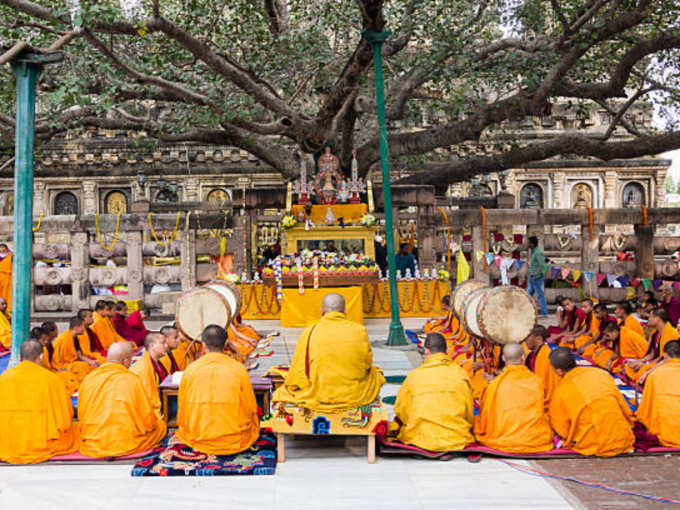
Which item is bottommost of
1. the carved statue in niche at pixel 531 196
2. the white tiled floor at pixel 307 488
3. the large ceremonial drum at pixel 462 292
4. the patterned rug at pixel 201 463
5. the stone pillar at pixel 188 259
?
the white tiled floor at pixel 307 488

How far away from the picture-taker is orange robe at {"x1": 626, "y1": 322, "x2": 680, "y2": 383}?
28.1ft

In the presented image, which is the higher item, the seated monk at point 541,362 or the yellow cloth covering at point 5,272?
the yellow cloth covering at point 5,272

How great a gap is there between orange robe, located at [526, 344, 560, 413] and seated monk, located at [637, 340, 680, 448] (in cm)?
116

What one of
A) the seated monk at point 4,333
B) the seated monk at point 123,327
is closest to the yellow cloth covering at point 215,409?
the seated monk at point 123,327

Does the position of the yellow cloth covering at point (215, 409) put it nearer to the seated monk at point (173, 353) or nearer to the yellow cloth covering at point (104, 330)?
the seated monk at point (173, 353)

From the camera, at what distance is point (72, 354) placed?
963 cm

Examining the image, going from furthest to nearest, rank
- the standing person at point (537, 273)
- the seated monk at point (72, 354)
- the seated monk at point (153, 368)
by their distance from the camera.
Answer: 1. the standing person at point (537, 273)
2. the seated monk at point (72, 354)
3. the seated monk at point (153, 368)

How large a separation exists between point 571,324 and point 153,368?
7.99 m

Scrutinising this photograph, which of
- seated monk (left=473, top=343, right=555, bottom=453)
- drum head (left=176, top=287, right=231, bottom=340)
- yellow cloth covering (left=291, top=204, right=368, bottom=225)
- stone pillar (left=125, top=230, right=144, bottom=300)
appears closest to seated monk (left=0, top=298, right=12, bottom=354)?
stone pillar (left=125, top=230, right=144, bottom=300)

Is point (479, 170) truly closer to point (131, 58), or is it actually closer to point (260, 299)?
point (260, 299)

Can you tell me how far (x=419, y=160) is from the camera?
22969mm

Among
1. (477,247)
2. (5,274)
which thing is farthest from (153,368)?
(477,247)

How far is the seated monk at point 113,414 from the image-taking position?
6109mm

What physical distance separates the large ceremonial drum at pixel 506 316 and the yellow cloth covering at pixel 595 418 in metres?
1.85
